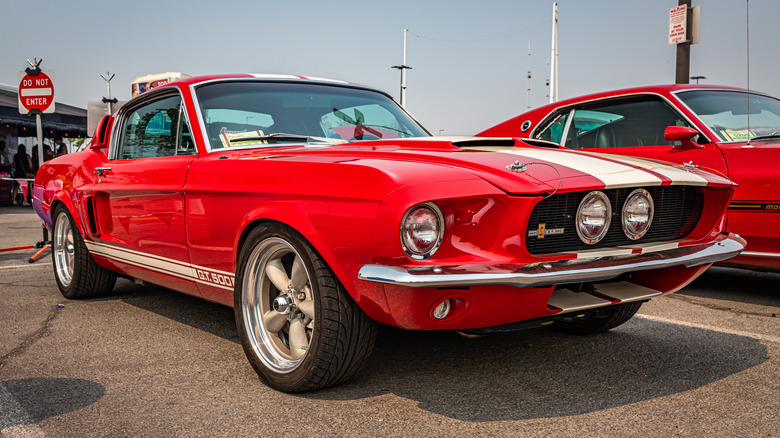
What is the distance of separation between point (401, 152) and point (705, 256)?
4.43 feet

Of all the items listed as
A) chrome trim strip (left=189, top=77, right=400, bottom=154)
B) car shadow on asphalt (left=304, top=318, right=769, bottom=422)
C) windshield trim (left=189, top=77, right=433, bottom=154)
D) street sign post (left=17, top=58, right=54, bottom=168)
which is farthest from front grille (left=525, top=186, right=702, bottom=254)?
street sign post (left=17, top=58, right=54, bottom=168)

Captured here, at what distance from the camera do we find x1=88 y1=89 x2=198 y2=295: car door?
3.58 metres

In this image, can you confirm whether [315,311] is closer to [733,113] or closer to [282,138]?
[282,138]

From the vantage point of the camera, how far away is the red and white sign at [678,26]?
8.62 m

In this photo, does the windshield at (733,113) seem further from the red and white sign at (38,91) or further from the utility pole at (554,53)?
the utility pole at (554,53)

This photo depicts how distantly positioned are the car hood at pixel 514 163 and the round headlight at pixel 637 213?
0.22 feet

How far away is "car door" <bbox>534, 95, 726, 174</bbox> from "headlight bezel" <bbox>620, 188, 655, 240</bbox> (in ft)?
7.36

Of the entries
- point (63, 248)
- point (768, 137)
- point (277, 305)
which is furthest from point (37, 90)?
point (768, 137)

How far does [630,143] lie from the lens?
546 centimetres

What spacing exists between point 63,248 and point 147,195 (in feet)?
6.22

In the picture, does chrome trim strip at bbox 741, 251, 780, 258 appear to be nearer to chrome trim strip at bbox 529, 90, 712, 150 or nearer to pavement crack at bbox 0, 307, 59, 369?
chrome trim strip at bbox 529, 90, 712, 150

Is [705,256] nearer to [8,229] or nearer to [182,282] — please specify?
[182,282]

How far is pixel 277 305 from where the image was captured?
300cm

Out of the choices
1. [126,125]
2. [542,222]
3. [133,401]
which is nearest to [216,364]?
[133,401]
